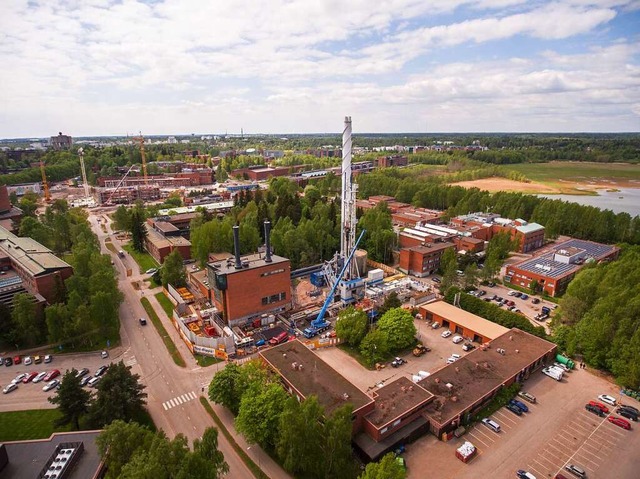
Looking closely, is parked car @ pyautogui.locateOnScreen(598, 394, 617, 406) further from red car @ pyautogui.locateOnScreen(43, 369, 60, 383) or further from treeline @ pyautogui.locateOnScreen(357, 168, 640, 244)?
treeline @ pyautogui.locateOnScreen(357, 168, 640, 244)

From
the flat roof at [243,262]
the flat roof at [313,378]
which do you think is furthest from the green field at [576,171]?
the flat roof at [313,378]

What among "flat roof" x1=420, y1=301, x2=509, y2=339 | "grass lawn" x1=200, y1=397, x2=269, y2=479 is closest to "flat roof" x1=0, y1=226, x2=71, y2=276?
"grass lawn" x1=200, y1=397, x2=269, y2=479

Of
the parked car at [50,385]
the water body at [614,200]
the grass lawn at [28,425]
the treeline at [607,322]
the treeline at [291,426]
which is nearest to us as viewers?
the treeline at [291,426]

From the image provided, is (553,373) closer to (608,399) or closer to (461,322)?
(608,399)

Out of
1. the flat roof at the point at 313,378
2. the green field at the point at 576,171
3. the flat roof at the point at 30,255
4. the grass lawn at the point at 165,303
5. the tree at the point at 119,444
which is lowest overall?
the grass lawn at the point at 165,303

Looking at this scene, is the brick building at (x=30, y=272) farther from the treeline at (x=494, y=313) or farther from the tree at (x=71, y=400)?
the treeline at (x=494, y=313)

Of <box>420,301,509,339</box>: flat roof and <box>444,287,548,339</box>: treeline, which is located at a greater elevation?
<box>444,287,548,339</box>: treeline
